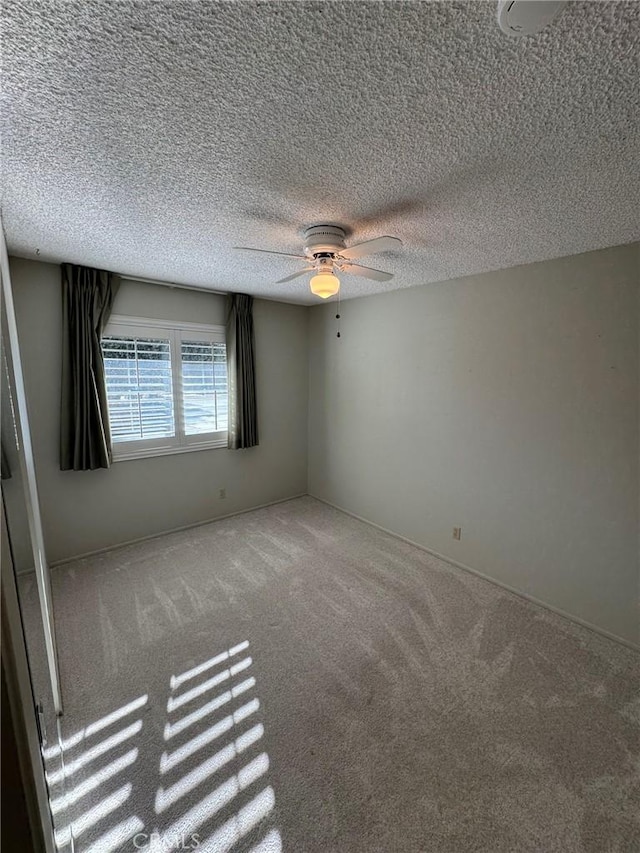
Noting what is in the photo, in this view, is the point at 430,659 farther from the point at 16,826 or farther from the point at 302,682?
the point at 16,826

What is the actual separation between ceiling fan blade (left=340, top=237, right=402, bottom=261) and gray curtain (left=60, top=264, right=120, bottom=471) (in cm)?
221

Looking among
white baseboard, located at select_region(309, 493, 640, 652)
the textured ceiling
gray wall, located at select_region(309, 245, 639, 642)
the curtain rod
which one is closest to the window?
the curtain rod

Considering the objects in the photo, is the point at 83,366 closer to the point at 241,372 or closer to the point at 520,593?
the point at 241,372

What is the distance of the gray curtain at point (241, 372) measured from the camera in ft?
12.4

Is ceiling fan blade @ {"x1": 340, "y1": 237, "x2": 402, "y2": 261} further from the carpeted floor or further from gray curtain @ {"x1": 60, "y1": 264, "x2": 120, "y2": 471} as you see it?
gray curtain @ {"x1": 60, "y1": 264, "x2": 120, "y2": 471}

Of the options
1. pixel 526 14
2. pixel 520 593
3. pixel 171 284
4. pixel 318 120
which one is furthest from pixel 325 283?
pixel 520 593

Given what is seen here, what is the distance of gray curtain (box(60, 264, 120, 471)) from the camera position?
2834mm

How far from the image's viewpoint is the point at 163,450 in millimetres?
3547

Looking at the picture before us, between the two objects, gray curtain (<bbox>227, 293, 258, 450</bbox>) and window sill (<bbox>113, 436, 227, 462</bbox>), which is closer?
window sill (<bbox>113, 436, 227, 462</bbox>)

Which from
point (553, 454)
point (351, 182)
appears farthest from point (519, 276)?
point (351, 182)

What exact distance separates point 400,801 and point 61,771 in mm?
1430

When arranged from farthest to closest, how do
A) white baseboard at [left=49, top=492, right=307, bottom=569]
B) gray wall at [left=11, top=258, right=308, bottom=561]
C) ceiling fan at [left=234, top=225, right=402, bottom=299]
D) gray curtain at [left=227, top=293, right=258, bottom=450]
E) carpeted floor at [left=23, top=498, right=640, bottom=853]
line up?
gray curtain at [left=227, top=293, right=258, bottom=450] < white baseboard at [left=49, top=492, right=307, bottom=569] < gray wall at [left=11, top=258, right=308, bottom=561] < ceiling fan at [left=234, top=225, right=402, bottom=299] < carpeted floor at [left=23, top=498, right=640, bottom=853]

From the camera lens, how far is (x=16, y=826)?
439 millimetres

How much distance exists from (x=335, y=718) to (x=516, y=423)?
2.26 meters
